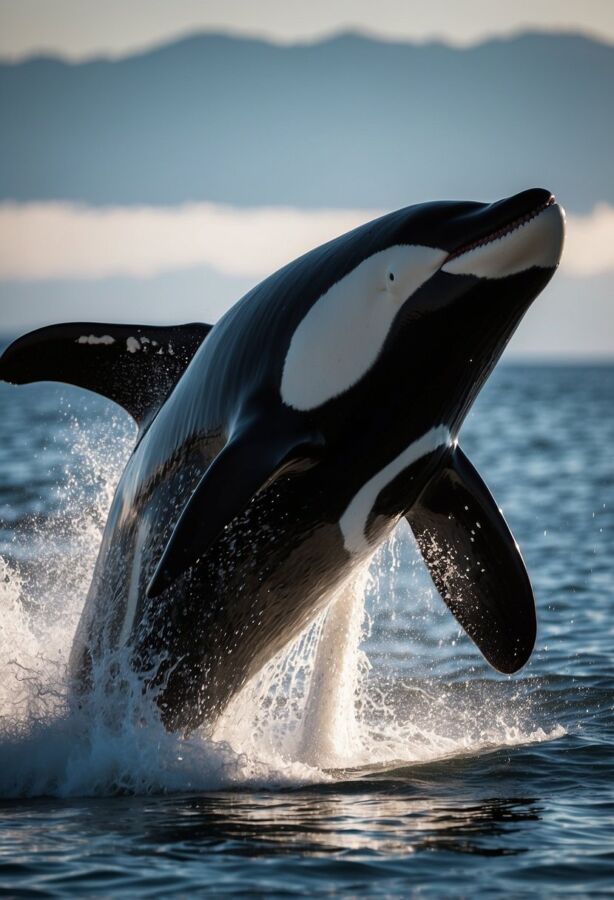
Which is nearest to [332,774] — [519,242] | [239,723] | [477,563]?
[239,723]

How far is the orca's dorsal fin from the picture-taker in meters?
9.99

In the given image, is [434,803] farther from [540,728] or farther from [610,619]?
[610,619]

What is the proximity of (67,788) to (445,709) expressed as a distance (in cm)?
366

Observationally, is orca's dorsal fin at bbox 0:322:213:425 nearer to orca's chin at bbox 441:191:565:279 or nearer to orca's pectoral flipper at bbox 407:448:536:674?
orca's pectoral flipper at bbox 407:448:536:674

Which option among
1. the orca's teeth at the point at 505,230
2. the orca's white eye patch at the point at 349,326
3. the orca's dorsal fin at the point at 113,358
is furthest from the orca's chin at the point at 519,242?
the orca's dorsal fin at the point at 113,358

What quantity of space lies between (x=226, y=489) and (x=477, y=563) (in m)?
2.51

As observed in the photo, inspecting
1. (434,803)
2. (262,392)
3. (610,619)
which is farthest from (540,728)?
(610,619)

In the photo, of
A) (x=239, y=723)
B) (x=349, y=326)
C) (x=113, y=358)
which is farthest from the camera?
(x=113, y=358)

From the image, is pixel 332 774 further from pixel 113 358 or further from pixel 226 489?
pixel 113 358

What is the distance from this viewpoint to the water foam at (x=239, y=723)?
895cm

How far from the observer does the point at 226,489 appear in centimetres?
754

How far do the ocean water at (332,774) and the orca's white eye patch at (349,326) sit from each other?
2.19m

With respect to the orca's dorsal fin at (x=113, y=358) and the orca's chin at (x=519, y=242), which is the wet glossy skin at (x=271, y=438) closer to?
the orca's chin at (x=519, y=242)

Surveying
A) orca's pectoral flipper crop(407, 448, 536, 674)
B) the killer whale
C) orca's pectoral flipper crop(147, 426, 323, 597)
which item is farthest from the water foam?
orca's pectoral flipper crop(147, 426, 323, 597)
